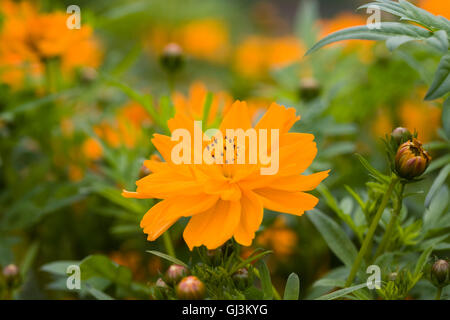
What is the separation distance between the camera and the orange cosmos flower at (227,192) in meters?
0.46

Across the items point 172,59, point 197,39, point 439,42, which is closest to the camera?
point 439,42

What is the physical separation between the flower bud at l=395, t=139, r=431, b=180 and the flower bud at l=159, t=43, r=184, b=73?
1.41 feet

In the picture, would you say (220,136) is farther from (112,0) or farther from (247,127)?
(112,0)

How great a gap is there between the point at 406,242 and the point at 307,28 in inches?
20.6

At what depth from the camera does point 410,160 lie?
464 mm

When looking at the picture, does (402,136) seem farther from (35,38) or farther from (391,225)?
(35,38)

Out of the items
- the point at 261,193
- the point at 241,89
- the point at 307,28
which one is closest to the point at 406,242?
the point at 261,193

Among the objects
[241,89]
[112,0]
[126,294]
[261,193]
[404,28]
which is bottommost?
[126,294]

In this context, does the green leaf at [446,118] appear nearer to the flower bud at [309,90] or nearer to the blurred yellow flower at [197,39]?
the flower bud at [309,90]

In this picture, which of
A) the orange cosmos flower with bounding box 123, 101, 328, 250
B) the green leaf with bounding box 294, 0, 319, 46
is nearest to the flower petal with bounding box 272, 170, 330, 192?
the orange cosmos flower with bounding box 123, 101, 328, 250

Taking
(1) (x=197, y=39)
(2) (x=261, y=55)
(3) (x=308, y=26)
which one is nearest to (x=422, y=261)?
(3) (x=308, y=26)

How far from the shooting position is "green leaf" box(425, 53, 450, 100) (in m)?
0.42

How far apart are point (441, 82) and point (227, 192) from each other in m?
0.20
